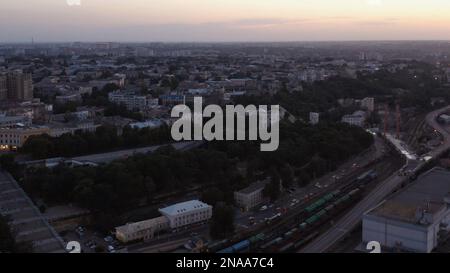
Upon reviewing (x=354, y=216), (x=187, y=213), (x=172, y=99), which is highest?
(x=172, y=99)

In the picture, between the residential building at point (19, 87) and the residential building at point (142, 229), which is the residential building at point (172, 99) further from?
the residential building at point (142, 229)

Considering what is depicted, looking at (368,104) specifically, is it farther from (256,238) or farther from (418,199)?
(256,238)

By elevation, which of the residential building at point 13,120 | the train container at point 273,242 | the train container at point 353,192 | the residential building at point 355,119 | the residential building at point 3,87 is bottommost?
the train container at point 273,242

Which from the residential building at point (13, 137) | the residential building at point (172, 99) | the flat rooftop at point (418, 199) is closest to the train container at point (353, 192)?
the flat rooftop at point (418, 199)

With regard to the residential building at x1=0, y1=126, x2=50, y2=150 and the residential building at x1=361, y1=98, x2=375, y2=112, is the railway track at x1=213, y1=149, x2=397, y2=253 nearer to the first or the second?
the residential building at x1=0, y1=126, x2=50, y2=150

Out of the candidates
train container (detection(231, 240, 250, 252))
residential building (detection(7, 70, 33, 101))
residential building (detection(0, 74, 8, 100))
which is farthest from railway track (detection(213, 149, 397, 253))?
residential building (detection(0, 74, 8, 100))

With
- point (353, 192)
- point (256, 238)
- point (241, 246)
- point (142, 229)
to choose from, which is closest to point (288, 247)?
point (256, 238)
